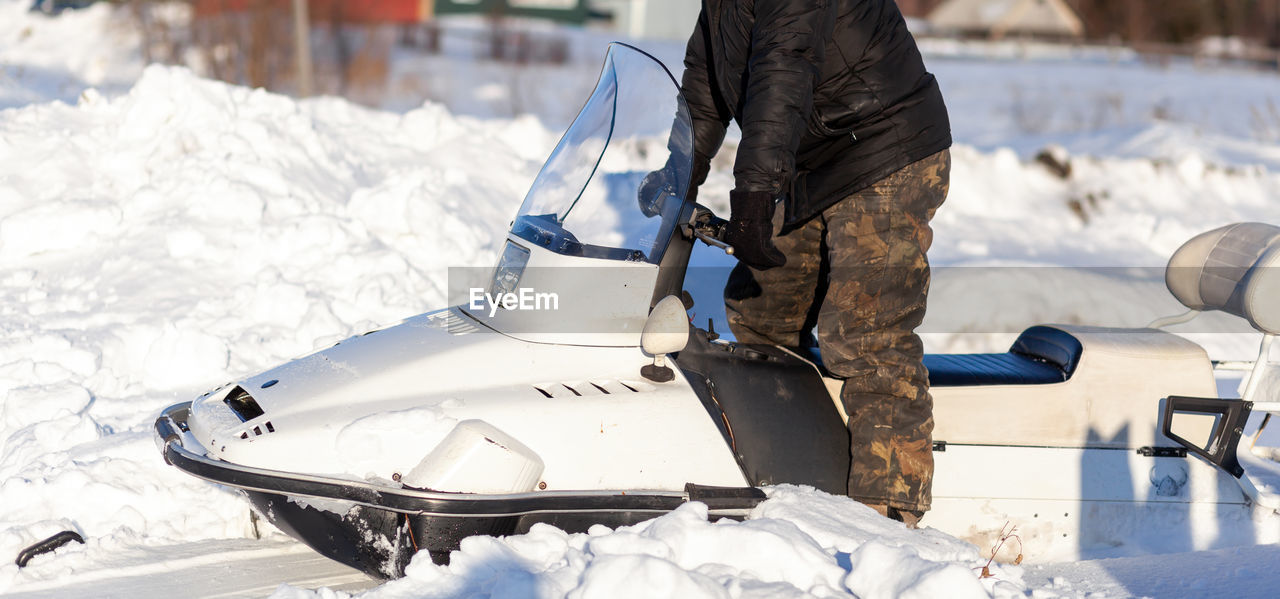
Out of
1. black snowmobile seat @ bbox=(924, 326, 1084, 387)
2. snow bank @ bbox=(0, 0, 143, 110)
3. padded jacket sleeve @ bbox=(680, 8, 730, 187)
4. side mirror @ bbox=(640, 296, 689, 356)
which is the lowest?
snow bank @ bbox=(0, 0, 143, 110)

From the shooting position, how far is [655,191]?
2928mm

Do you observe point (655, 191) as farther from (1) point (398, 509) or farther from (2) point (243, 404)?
(2) point (243, 404)

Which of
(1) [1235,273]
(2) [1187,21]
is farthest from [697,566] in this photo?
(2) [1187,21]

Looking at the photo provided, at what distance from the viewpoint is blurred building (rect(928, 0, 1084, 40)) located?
124ft

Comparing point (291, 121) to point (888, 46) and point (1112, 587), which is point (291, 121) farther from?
point (1112, 587)

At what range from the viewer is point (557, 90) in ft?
52.1

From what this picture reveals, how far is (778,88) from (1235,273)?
166 cm

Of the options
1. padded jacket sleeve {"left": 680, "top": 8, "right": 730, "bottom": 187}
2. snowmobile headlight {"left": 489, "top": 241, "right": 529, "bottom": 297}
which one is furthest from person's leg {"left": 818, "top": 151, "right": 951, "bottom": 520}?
snowmobile headlight {"left": 489, "top": 241, "right": 529, "bottom": 297}

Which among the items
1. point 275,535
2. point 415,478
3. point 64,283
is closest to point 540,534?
point 415,478

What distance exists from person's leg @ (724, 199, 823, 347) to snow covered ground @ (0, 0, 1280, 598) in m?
0.11

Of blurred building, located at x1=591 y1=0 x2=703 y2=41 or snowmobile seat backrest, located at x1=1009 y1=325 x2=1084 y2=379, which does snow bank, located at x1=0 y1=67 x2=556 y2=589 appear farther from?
blurred building, located at x1=591 y1=0 x2=703 y2=41

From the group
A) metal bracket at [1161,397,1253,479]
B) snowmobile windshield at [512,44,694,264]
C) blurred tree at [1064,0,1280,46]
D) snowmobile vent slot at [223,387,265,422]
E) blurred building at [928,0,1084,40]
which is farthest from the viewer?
blurred building at [928,0,1084,40]

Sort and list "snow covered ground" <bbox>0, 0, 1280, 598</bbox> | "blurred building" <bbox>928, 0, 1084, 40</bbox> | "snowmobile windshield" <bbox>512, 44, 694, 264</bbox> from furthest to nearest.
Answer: "blurred building" <bbox>928, 0, 1084, 40</bbox> < "snowmobile windshield" <bbox>512, 44, 694, 264</bbox> < "snow covered ground" <bbox>0, 0, 1280, 598</bbox>

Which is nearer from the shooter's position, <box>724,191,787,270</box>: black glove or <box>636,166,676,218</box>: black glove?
<box>724,191,787,270</box>: black glove
